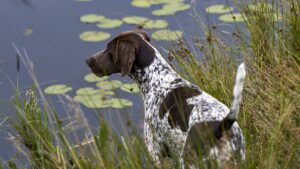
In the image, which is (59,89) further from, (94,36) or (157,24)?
(157,24)

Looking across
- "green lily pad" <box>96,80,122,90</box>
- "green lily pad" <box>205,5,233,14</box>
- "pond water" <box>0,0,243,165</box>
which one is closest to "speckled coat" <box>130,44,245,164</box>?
"pond water" <box>0,0,243,165</box>

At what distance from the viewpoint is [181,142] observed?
3.92m

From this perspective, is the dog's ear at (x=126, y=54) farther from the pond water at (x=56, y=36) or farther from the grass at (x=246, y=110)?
the pond water at (x=56, y=36)

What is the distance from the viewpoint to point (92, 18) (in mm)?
7855

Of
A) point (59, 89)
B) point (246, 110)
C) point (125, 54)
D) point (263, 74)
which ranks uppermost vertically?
point (125, 54)

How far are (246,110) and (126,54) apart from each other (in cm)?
90

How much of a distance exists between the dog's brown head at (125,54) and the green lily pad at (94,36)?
2.83 m

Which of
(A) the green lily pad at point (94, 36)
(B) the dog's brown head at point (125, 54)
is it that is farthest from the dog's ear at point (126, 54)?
(A) the green lily pad at point (94, 36)

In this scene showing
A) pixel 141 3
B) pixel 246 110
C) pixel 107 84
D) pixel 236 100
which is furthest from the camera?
pixel 141 3

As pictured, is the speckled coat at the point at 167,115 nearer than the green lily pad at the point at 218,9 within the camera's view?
Yes

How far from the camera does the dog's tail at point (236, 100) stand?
3.27 metres

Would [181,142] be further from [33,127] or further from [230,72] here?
[230,72]

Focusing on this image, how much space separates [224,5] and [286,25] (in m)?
2.51

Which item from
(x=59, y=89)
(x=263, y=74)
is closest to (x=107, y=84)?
(x=59, y=89)
